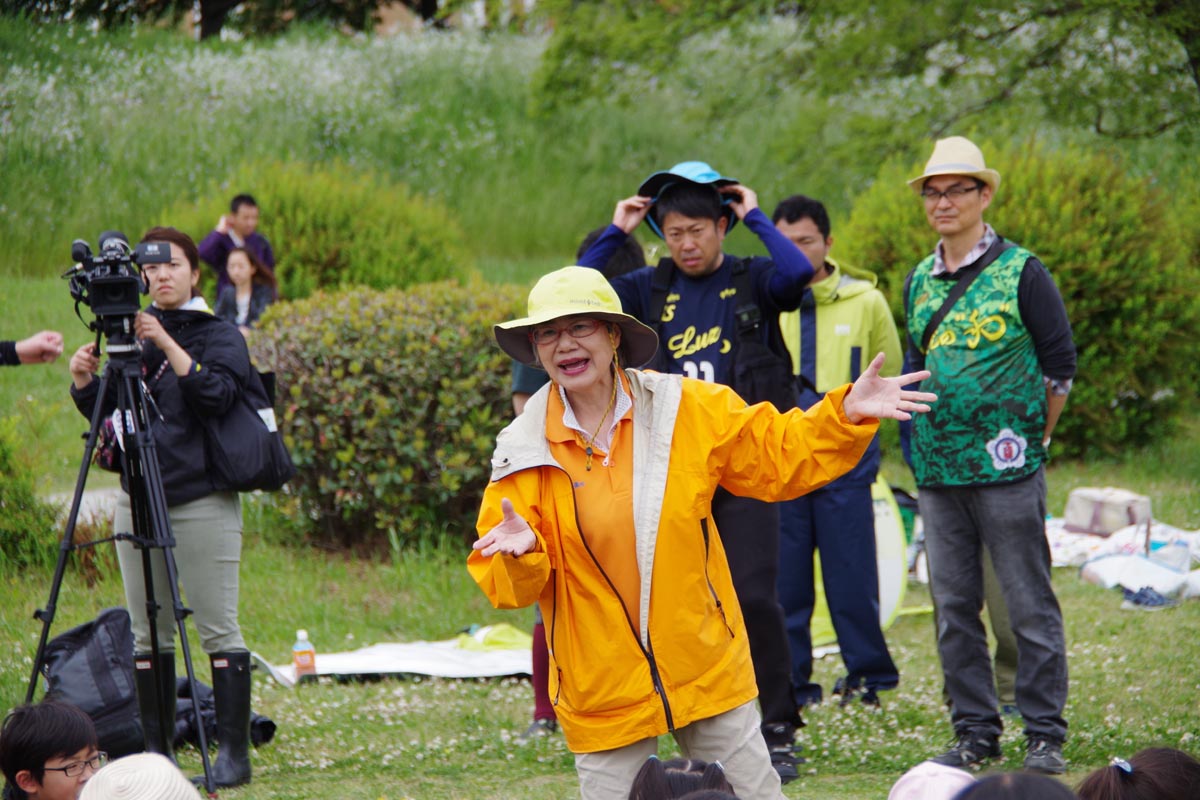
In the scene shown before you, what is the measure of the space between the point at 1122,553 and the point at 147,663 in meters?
5.81

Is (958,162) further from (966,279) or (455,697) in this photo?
(455,697)

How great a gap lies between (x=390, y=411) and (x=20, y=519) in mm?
2154

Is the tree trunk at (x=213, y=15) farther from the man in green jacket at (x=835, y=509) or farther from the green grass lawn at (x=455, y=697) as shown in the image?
the man in green jacket at (x=835, y=509)

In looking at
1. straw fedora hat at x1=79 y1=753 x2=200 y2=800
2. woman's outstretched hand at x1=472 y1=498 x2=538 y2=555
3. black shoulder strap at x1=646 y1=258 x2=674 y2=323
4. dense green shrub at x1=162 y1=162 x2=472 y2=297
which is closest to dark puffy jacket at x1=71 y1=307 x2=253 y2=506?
black shoulder strap at x1=646 y1=258 x2=674 y2=323

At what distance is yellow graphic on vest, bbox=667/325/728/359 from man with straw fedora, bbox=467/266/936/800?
53.5 inches

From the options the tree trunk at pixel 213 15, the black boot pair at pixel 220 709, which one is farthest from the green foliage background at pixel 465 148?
the black boot pair at pixel 220 709

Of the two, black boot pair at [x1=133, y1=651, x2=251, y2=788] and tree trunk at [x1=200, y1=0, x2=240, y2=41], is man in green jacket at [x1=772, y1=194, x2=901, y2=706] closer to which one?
black boot pair at [x1=133, y1=651, x2=251, y2=788]

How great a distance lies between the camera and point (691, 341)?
Result: 4.95 meters

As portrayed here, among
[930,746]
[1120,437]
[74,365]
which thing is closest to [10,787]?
[74,365]

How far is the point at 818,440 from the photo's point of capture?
3426 mm

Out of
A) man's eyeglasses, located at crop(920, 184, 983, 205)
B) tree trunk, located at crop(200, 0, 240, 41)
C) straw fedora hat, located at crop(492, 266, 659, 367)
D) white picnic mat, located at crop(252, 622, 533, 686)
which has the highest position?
tree trunk, located at crop(200, 0, 240, 41)

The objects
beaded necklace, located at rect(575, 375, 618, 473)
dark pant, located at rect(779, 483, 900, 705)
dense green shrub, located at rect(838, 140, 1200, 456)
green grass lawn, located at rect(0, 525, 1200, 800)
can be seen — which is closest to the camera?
beaded necklace, located at rect(575, 375, 618, 473)

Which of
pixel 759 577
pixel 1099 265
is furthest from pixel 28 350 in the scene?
pixel 1099 265

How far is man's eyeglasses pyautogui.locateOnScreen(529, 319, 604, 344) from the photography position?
11.6 ft
